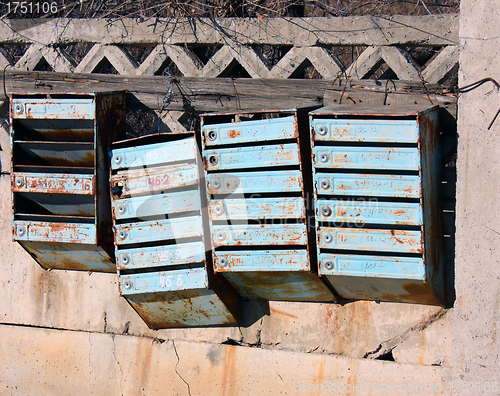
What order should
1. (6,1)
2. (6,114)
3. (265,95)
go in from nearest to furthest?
(265,95), (6,114), (6,1)

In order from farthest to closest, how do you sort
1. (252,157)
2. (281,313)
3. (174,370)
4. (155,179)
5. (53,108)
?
(174,370) < (281,313) < (53,108) < (155,179) < (252,157)

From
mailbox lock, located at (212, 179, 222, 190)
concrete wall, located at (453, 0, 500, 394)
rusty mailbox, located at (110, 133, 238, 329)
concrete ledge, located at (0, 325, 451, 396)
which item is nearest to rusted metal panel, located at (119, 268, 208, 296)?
rusty mailbox, located at (110, 133, 238, 329)

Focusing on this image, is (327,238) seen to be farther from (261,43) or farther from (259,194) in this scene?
(261,43)

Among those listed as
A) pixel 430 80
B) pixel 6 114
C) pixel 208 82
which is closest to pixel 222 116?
pixel 208 82

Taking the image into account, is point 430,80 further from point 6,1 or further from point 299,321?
point 6,1

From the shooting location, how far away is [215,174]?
3061 mm

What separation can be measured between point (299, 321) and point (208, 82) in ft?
6.46

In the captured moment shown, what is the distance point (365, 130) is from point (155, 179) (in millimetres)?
1427

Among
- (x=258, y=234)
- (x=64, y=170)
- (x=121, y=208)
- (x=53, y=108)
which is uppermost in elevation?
(x=53, y=108)

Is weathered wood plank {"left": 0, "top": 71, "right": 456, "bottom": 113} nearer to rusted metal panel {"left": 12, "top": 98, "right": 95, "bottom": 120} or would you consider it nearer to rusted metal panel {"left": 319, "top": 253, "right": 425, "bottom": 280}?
rusted metal panel {"left": 12, "top": 98, "right": 95, "bottom": 120}

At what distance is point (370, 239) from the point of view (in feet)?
9.31

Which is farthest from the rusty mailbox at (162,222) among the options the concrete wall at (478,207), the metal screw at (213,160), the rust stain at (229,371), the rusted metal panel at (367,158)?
the concrete wall at (478,207)

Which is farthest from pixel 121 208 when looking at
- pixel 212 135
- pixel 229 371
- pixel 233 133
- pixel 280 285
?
pixel 229 371

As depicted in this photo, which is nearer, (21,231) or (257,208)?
(257,208)
